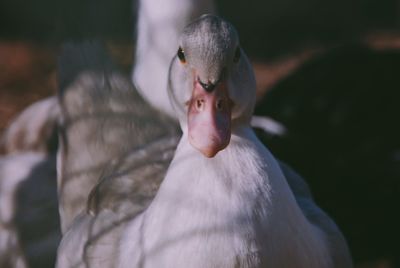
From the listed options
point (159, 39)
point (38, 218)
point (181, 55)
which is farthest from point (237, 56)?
point (38, 218)

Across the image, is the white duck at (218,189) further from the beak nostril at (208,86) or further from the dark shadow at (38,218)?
the dark shadow at (38,218)

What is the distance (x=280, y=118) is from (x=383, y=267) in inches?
27.2

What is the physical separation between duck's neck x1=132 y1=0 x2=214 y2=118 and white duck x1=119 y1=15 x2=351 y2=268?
0.77 metres

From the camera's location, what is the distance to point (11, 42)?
4355mm

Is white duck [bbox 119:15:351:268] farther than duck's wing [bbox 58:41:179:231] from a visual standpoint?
No

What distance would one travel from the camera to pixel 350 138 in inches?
111

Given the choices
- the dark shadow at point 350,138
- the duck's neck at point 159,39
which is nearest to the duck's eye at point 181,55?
the duck's neck at point 159,39

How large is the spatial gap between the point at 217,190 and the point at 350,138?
1389 millimetres

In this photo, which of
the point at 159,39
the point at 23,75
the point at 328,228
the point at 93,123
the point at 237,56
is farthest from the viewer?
the point at 23,75

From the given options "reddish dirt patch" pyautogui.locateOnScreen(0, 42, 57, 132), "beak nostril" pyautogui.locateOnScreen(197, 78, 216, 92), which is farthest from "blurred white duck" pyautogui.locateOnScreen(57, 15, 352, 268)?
"reddish dirt patch" pyautogui.locateOnScreen(0, 42, 57, 132)

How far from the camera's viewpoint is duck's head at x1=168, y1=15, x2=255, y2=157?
1.46 metres

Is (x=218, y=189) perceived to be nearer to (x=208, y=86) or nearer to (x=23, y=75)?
(x=208, y=86)

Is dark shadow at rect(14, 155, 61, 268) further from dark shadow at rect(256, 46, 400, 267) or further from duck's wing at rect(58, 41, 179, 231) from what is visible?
dark shadow at rect(256, 46, 400, 267)

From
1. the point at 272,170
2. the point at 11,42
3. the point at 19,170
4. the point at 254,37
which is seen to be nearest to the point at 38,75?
the point at 11,42
